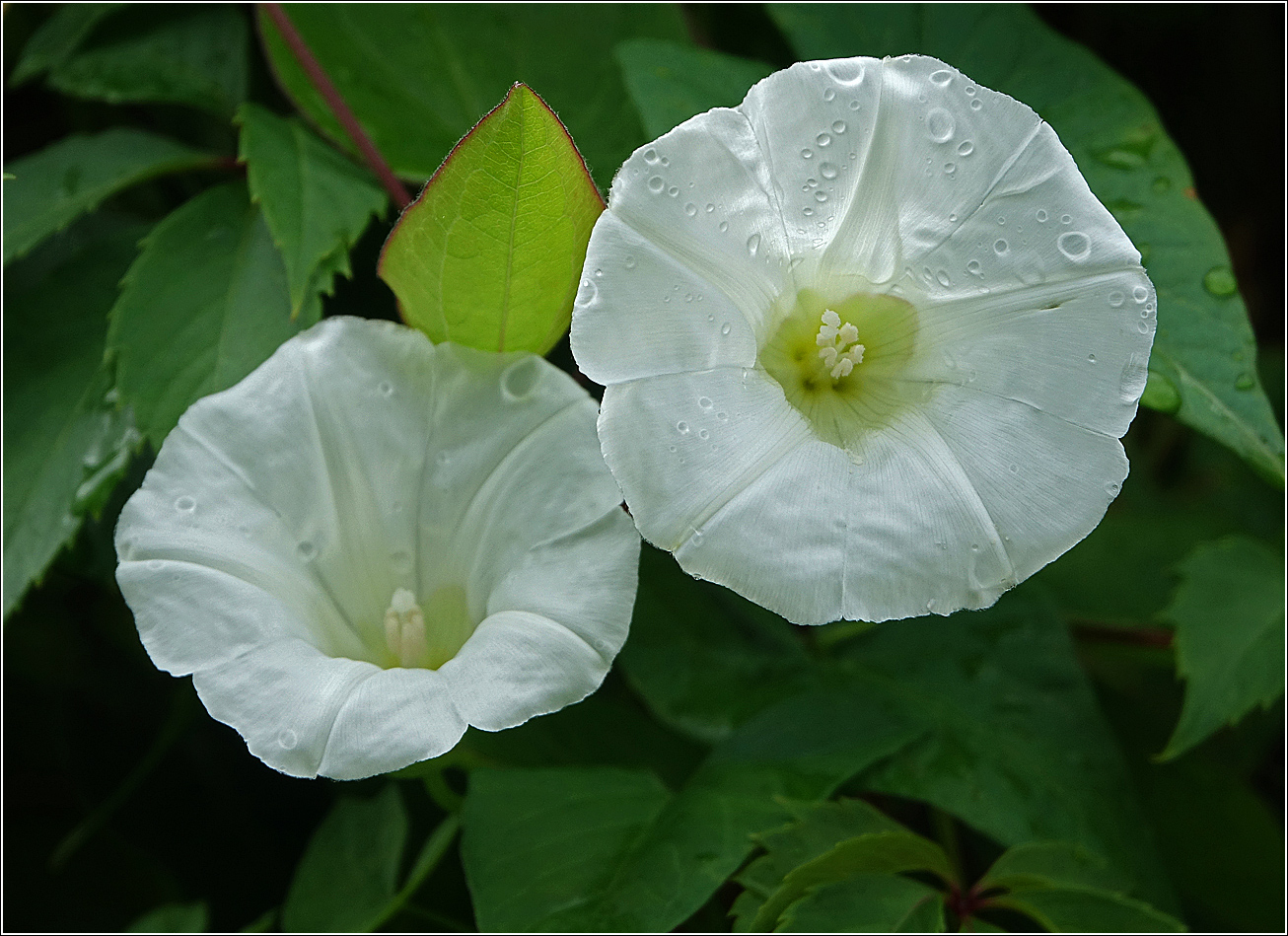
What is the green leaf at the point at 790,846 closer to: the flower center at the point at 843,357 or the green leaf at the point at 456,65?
the flower center at the point at 843,357

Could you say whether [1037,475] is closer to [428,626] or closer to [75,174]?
[428,626]

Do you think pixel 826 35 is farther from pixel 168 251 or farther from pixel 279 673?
pixel 279 673

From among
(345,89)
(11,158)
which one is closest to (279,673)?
(345,89)

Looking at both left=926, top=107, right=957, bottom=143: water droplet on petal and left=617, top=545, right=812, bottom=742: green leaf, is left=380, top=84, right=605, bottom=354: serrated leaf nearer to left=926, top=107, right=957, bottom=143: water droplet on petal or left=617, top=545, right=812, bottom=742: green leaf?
left=926, top=107, right=957, bottom=143: water droplet on petal

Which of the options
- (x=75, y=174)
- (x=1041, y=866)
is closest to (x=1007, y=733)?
(x=1041, y=866)

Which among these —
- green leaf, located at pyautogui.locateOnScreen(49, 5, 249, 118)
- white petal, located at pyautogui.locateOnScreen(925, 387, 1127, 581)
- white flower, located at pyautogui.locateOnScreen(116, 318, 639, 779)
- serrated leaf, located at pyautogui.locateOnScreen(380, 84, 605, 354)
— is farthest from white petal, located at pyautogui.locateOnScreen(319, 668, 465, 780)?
green leaf, located at pyautogui.locateOnScreen(49, 5, 249, 118)

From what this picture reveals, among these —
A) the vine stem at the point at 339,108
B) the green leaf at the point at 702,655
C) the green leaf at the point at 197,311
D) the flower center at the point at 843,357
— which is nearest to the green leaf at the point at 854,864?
the green leaf at the point at 702,655
